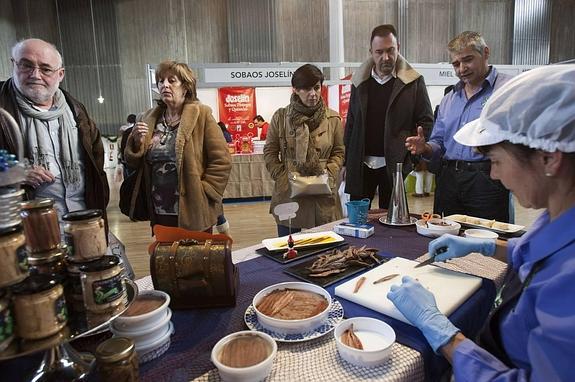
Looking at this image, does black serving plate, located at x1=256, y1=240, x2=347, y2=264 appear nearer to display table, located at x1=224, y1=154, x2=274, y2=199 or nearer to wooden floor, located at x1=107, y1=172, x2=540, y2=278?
wooden floor, located at x1=107, y1=172, x2=540, y2=278

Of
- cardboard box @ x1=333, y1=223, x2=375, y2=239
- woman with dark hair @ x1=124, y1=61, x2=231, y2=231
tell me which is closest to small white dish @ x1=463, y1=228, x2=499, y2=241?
cardboard box @ x1=333, y1=223, x2=375, y2=239

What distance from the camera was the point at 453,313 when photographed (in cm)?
114

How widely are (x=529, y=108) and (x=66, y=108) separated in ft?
6.90

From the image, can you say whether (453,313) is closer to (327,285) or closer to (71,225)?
(327,285)

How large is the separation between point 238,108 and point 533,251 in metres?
7.51

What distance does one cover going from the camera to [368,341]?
0.99 metres

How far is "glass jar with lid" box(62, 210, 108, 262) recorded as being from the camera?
0.86 metres

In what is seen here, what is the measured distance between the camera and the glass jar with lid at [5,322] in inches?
26.7

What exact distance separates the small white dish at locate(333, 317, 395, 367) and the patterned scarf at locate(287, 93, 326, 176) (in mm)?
1503

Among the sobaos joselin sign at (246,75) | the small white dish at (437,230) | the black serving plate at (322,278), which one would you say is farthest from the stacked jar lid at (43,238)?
the sobaos joselin sign at (246,75)

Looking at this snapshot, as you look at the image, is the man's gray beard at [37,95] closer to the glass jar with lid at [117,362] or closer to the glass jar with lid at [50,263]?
the glass jar with lid at [50,263]

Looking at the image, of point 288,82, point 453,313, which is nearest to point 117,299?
point 453,313

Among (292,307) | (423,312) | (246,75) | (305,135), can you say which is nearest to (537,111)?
(423,312)

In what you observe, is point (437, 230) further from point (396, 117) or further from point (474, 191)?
point (396, 117)
